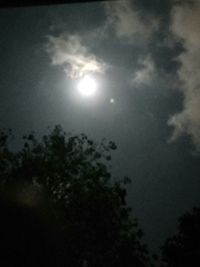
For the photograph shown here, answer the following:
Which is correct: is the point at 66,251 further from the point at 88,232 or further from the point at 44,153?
the point at 44,153

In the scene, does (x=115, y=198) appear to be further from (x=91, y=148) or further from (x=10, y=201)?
(x=10, y=201)

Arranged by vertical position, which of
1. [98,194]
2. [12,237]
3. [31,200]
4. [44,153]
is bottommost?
[12,237]

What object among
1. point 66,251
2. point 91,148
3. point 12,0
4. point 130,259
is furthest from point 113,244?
point 12,0

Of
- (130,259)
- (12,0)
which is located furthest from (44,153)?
(12,0)

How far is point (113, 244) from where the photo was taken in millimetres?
25094

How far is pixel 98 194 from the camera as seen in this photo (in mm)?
26438

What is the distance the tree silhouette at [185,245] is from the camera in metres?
32.7

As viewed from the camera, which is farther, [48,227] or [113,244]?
[113,244]

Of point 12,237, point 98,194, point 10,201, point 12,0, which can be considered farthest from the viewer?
point 98,194

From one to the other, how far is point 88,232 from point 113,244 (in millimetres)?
2072

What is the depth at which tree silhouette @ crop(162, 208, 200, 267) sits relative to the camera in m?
32.7

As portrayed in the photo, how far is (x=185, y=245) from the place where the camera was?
1332 inches

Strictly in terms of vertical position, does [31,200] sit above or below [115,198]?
below

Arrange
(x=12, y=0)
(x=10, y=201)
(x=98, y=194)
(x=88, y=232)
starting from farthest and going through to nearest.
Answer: (x=98, y=194)
(x=88, y=232)
(x=10, y=201)
(x=12, y=0)
